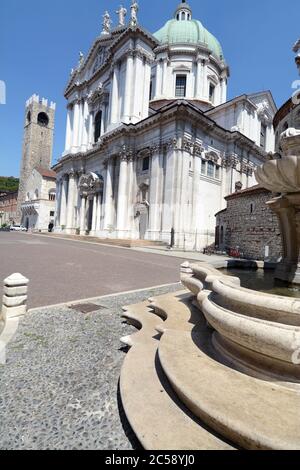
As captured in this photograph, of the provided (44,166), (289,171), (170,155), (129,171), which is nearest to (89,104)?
(129,171)

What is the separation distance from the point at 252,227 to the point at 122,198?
14.1 metres

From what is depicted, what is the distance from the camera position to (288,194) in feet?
13.7

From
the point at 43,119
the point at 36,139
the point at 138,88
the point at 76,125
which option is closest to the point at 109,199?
the point at 138,88

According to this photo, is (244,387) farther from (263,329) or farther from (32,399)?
(32,399)

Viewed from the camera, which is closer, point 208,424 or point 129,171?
point 208,424

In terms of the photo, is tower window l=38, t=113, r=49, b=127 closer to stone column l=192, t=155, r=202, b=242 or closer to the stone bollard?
stone column l=192, t=155, r=202, b=242

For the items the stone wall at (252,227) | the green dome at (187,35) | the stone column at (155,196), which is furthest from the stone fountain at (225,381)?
the green dome at (187,35)

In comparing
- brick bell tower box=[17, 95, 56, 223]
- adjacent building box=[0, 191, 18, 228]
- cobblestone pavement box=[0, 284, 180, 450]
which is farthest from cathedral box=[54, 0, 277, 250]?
adjacent building box=[0, 191, 18, 228]

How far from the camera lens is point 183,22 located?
39094 mm

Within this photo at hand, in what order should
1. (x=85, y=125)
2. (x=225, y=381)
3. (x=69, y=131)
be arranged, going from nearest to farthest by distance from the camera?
(x=225, y=381), (x=85, y=125), (x=69, y=131)

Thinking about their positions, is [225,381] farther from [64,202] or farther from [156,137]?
[64,202]

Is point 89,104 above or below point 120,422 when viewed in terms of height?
above
